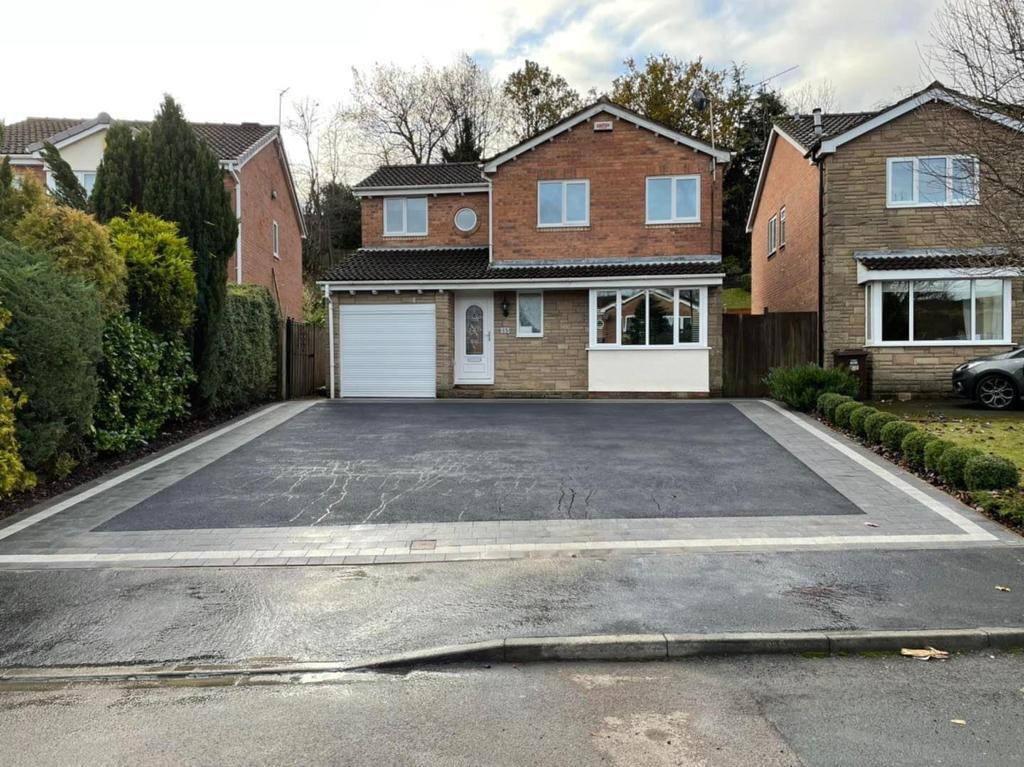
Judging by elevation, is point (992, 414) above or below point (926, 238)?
below

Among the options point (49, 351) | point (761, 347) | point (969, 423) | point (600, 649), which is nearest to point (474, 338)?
point (761, 347)

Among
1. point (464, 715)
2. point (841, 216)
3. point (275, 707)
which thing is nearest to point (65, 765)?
point (275, 707)

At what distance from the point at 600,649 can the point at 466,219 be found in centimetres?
1793

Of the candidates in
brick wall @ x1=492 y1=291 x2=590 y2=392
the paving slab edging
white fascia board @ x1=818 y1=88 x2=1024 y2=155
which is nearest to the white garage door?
brick wall @ x1=492 y1=291 x2=590 y2=392

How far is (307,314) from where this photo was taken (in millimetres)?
33094

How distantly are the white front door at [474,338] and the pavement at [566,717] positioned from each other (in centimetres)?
1477

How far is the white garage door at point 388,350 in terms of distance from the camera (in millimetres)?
18688

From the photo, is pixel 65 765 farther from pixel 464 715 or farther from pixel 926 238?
pixel 926 238

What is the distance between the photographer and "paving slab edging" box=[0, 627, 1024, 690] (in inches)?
169

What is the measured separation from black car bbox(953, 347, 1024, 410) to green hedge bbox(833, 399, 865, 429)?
15.5 feet

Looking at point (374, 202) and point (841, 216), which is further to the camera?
point (374, 202)

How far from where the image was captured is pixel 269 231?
2588 cm

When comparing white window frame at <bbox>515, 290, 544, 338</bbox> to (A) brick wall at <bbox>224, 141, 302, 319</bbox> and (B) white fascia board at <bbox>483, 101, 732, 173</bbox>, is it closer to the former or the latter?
(B) white fascia board at <bbox>483, 101, 732, 173</bbox>

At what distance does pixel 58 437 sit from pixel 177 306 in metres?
3.65
